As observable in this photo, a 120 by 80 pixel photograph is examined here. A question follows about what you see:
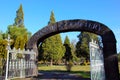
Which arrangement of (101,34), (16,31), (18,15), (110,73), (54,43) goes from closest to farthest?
(110,73), (101,34), (16,31), (54,43), (18,15)

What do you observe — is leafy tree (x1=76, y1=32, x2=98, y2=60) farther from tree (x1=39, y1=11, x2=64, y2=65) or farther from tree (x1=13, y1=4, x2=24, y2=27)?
tree (x1=13, y1=4, x2=24, y2=27)

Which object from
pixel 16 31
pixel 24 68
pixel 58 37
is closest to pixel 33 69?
pixel 24 68

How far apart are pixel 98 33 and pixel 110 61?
234 centimetres

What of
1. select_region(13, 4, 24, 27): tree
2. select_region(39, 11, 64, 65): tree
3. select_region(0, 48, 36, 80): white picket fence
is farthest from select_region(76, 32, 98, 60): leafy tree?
select_region(0, 48, 36, 80): white picket fence

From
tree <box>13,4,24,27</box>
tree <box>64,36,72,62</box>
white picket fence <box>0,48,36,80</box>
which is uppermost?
tree <box>13,4,24,27</box>

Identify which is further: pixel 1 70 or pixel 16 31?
pixel 16 31

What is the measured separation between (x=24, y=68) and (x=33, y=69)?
1.98m

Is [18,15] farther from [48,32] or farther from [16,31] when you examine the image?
[48,32]

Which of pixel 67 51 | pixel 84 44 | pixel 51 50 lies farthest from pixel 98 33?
pixel 67 51

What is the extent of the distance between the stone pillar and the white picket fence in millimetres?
5745

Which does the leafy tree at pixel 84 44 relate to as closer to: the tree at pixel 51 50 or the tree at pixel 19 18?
the tree at pixel 51 50

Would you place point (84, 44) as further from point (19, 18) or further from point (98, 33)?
point (98, 33)

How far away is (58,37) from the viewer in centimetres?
4859

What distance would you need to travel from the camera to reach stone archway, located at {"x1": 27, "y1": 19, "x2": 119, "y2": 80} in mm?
13844
